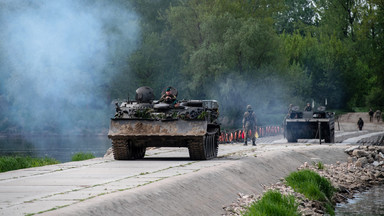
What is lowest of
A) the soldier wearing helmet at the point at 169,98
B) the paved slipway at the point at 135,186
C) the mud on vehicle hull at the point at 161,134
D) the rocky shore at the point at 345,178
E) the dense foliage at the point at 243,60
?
the rocky shore at the point at 345,178

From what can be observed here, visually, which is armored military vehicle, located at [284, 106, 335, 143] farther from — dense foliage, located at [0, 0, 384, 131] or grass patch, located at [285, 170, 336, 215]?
dense foliage, located at [0, 0, 384, 131]

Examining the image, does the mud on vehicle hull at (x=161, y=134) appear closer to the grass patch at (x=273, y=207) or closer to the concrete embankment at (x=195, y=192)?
the concrete embankment at (x=195, y=192)

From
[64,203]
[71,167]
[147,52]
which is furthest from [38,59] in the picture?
[64,203]

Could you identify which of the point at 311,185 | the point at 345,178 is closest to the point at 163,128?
the point at 311,185

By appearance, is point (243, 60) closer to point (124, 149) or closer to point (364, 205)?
point (124, 149)

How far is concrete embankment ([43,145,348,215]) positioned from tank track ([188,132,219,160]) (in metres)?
1.44

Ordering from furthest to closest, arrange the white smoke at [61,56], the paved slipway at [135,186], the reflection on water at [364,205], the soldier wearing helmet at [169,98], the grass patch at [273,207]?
1. the white smoke at [61,56]
2. the soldier wearing helmet at [169,98]
3. the reflection on water at [364,205]
4. the grass patch at [273,207]
5. the paved slipway at [135,186]

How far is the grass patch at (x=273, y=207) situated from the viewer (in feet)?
45.2

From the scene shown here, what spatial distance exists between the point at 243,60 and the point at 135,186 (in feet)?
177

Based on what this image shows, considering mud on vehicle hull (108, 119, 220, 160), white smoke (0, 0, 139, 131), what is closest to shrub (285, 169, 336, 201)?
mud on vehicle hull (108, 119, 220, 160)

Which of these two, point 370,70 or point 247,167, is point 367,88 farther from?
point 247,167

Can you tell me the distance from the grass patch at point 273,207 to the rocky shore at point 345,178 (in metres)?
0.54

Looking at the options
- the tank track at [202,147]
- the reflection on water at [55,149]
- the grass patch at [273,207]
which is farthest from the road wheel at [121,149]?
the reflection on water at [55,149]

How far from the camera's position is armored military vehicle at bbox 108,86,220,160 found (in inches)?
881
